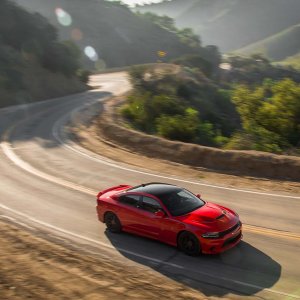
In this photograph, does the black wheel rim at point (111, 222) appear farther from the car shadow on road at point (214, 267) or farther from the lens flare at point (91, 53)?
the lens flare at point (91, 53)

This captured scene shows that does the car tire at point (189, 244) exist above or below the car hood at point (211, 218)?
below

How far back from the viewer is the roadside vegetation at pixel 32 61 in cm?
4688

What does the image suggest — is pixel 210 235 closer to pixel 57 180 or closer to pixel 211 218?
pixel 211 218

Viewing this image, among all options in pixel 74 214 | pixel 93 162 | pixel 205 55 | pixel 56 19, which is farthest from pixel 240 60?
pixel 74 214

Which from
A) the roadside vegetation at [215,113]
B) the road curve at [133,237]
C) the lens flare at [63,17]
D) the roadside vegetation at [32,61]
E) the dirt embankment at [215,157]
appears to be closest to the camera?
the road curve at [133,237]

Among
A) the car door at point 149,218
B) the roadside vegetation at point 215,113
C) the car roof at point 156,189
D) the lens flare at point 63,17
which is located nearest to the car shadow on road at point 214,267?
the car door at point 149,218

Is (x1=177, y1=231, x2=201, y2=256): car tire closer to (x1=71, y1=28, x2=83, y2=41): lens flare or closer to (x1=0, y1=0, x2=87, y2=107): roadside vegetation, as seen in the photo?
(x1=0, y1=0, x2=87, y2=107): roadside vegetation

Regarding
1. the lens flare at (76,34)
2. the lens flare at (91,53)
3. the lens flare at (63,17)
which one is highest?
the lens flare at (63,17)

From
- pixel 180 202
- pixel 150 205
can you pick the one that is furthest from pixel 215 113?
pixel 150 205

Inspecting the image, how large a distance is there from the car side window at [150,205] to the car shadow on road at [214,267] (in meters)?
0.92

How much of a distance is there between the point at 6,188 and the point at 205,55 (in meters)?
97.5

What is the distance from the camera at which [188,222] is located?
436 inches

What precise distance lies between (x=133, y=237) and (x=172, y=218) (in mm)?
1704

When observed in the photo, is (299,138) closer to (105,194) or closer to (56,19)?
(105,194)
